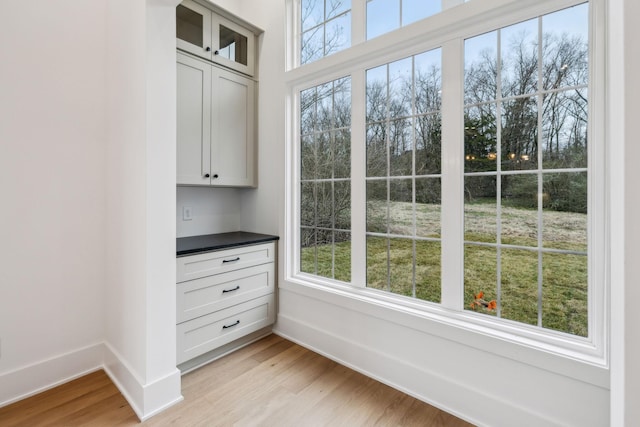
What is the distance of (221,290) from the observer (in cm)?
222

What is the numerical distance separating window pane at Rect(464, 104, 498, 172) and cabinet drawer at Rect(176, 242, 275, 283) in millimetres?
1658

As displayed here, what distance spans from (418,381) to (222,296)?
1.45 metres

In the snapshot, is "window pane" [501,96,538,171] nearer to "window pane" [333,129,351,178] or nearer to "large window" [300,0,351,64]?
"window pane" [333,129,351,178]

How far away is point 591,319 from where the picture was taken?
4.60 feet

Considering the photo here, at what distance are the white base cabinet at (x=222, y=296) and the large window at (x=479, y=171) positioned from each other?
644 millimetres

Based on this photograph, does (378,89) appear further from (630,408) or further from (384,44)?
(630,408)

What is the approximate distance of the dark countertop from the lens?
2049 mm

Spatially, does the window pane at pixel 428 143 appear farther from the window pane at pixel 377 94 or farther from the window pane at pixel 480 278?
the window pane at pixel 480 278

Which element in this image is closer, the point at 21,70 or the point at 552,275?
the point at 552,275

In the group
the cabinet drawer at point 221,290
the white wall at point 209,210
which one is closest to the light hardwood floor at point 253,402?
the cabinet drawer at point 221,290

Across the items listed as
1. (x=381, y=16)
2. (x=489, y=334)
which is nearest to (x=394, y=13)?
(x=381, y=16)

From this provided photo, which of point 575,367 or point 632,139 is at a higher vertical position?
point 632,139

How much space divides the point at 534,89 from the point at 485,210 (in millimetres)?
666

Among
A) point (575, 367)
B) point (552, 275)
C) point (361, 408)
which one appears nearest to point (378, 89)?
point (552, 275)
